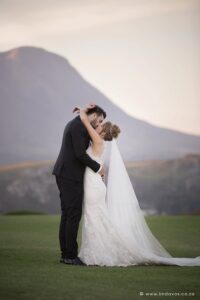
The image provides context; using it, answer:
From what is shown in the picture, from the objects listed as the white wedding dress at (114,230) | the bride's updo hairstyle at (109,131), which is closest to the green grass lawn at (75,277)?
the white wedding dress at (114,230)

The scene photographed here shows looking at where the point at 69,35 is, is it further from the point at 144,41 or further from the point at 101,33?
the point at 144,41

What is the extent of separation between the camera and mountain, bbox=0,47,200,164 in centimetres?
1357

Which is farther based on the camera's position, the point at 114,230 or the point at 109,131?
the point at 109,131

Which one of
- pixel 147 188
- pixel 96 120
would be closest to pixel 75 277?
pixel 96 120

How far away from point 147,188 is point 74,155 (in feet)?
27.5

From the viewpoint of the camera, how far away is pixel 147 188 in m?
13.1

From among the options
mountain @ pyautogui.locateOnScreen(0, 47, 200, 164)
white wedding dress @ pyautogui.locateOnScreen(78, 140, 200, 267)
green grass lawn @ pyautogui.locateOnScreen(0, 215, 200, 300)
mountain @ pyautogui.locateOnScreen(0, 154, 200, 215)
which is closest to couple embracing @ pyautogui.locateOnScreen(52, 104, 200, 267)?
white wedding dress @ pyautogui.locateOnScreen(78, 140, 200, 267)

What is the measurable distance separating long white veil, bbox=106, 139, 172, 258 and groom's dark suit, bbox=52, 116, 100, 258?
0.30 m

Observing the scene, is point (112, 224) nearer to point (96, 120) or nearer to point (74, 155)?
point (74, 155)

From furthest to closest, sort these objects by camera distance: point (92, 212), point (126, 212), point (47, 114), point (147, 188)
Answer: point (47, 114) < point (147, 188) < point (126, 212) < point (92, 212)

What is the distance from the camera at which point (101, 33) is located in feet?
43.1

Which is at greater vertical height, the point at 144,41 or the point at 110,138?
the point at 144,41

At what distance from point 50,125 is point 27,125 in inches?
20.7

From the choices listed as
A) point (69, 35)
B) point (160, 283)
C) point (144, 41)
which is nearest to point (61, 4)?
point (69, 35)
